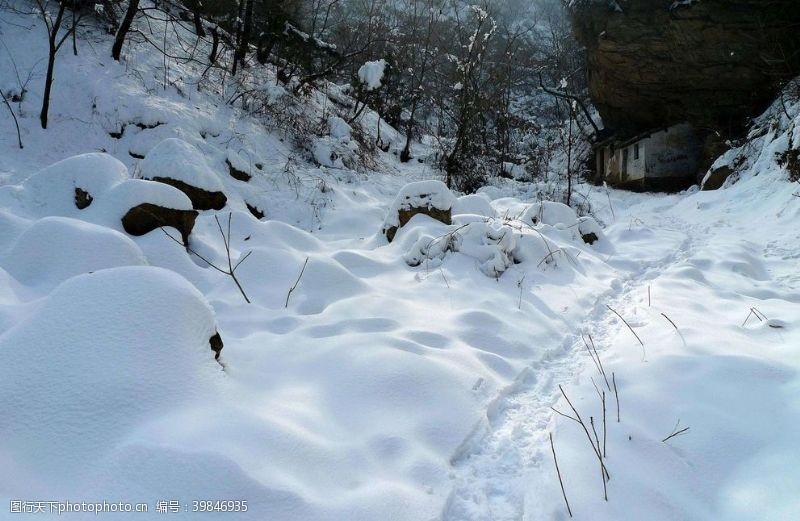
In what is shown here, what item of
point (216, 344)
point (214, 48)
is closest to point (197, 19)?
point (214, 48)

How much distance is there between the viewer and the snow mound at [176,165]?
5613 mm

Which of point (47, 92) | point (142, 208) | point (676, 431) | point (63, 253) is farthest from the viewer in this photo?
point (47, 92)

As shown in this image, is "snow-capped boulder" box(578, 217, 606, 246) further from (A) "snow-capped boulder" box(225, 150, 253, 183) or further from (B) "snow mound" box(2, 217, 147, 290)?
(B) "snow mound" box(2, 217, 147, 290)

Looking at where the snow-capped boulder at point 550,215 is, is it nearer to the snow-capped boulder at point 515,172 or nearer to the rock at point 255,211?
the rock at point 255,211

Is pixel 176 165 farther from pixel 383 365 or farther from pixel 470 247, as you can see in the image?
pixel 383 365

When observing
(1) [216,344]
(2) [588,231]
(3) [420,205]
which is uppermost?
(3) [420,205]

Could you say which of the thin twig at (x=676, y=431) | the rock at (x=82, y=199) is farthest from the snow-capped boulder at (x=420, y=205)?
the thin twig at (x=676, y=431)

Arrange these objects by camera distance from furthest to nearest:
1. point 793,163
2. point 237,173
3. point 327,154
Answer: point 327,154 → point 237,173 → point 793,163

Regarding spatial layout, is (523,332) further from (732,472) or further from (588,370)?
(732,472)

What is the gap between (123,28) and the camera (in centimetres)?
850

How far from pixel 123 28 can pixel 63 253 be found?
7446 millimetres

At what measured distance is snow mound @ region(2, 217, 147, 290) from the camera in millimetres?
3049

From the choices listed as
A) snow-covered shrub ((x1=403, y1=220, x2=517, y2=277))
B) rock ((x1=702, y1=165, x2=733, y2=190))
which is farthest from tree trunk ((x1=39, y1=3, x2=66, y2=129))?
rock ((x1=702, y1=165, x2=733, y2=190))

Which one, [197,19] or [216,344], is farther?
[197,19]
